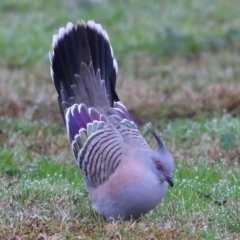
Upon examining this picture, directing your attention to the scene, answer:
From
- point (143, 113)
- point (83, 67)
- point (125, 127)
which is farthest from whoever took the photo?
point (143, 113)

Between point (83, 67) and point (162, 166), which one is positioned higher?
point (83, 67)

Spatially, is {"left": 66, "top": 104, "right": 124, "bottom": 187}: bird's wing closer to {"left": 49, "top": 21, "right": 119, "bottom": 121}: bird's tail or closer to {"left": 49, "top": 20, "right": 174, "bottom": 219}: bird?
{"left": 49, "top": 20, "right": 174, "bottom": 219}: bird

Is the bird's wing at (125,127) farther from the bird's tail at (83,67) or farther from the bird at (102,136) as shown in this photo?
the bird's tail at (83,67)

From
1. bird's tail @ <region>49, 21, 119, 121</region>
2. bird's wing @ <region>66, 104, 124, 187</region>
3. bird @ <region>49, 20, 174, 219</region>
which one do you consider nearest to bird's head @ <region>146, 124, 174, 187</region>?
bird @ <region>49, 20, 174, 219</region>

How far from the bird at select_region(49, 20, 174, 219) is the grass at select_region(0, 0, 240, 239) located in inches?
7.3

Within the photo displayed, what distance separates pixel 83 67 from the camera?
6129 millimetres

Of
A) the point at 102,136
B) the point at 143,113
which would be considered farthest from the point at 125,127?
the point at 143,113

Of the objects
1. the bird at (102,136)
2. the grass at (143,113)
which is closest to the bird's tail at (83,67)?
the bird at (102,136)

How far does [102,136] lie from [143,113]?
12.6ft

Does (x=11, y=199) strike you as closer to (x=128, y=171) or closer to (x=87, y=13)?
(x=128, y=171)

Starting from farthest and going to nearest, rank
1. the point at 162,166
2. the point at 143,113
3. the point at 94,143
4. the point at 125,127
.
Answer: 1. the point at 143,113
2. the point at 125,127
3. the point at 94,143
4. the point at 162,166

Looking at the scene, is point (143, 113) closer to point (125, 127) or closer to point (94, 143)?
point (125, 127)

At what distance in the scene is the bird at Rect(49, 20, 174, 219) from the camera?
512 centimetres

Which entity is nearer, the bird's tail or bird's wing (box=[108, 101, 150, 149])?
bird's wing (box=[108, 101, 150, 149])
